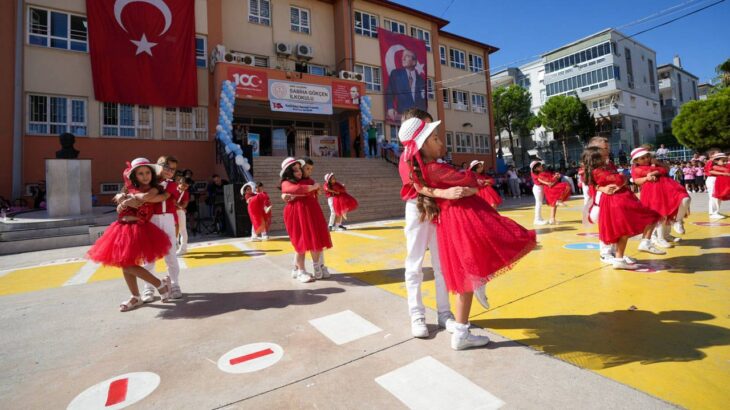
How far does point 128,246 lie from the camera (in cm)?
362

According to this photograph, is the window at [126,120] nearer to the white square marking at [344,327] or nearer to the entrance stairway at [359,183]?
the entrance stairway at [359,183]

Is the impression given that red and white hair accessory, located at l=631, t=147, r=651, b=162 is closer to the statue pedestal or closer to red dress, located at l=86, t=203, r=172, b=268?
red dress, located at l=86, t=203, r=172, b=268

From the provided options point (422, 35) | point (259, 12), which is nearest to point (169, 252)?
point (259, 12)

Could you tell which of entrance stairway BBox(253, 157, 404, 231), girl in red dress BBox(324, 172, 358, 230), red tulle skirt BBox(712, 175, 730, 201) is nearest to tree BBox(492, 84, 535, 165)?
entrance stairway BBox(253, 157, 404, 231)

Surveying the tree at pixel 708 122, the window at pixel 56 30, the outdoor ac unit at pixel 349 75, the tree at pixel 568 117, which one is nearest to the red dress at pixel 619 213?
the outdoor ac unit at pixel 349 75

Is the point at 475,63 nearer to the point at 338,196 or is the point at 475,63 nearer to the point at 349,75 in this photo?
the point at 349,75

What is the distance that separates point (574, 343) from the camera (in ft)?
7.93

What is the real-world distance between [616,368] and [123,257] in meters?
4.38

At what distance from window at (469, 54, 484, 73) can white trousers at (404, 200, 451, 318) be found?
2975cm

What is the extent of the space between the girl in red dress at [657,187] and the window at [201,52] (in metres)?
18.7

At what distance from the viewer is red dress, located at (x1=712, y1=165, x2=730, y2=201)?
287 inches

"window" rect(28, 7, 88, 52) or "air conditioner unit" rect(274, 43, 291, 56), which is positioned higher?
"air conditioner unit" rect(274, 43, 291, 56)

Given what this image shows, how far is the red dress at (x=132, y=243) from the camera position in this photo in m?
3.59

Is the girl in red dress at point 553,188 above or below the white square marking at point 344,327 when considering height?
above
